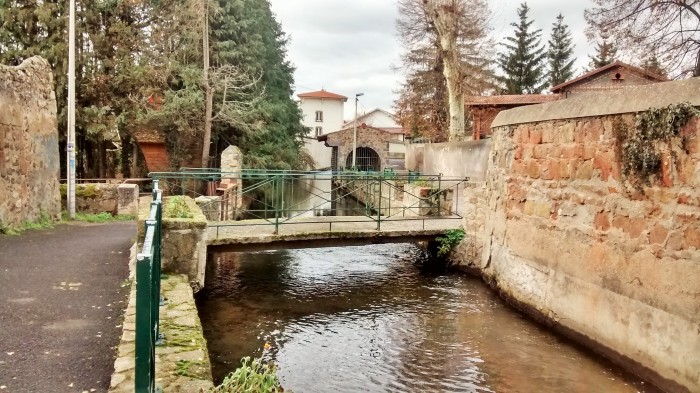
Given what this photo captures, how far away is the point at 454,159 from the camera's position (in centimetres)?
1312

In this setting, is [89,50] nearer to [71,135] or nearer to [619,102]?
[71,135]

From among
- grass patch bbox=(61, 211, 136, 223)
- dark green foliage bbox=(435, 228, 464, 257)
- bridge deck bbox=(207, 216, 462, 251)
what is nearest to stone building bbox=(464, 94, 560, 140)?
bridge deck bbox=(207, 216, 462, 251)

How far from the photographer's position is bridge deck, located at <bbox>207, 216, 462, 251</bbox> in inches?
343

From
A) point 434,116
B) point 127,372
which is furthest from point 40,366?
point 434,116

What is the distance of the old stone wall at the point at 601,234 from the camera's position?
5.08 metres

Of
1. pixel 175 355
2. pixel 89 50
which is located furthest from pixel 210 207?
pixel 89 50

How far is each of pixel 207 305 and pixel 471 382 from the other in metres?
4.01

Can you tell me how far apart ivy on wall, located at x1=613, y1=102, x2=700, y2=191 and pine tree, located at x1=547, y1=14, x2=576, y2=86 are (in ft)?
115

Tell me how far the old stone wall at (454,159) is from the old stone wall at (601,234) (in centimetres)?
237

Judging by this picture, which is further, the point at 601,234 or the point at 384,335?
the point at 384,335

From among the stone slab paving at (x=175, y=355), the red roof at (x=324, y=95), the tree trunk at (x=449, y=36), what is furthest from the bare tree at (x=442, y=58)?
the red roof at (x=324, y=95)

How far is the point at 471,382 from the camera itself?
5457 mm

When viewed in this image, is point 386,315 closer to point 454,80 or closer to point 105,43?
point 454,80

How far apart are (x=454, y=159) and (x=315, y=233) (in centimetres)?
534
